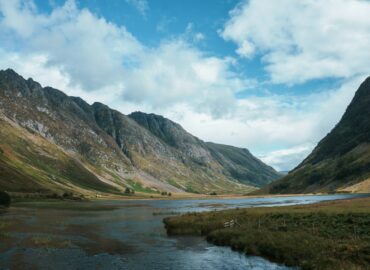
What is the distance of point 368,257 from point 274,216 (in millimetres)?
37705

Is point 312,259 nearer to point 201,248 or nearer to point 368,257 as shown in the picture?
point 368,257

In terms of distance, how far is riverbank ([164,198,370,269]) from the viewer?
118ft

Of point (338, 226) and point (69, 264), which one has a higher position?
point (338, 226)

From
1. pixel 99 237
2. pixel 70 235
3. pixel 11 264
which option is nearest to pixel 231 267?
pixel 11 264

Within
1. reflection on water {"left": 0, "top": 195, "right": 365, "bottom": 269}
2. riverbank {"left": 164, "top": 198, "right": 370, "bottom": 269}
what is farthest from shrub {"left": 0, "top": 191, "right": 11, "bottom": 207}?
riverbank {"left": 164, "top": 198, "right": 370, "bottom": 269}

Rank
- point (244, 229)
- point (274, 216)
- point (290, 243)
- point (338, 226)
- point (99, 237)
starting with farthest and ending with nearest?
point (274, 216) < point (99, 237) < point (244, 229) < point (338, 226) < point (290, 243)

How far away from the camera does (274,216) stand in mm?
71562

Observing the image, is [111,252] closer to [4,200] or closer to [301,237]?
[301,237]


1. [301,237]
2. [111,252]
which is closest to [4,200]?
[111,252]

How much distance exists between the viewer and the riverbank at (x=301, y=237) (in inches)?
1416

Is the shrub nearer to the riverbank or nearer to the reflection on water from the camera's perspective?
the reflection on water

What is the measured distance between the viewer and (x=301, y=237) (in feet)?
151

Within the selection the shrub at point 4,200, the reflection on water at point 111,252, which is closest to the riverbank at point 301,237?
the reflection on water at point 111,252

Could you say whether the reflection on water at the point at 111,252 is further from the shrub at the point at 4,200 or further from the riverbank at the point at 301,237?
the shrub at the point at 4,200
